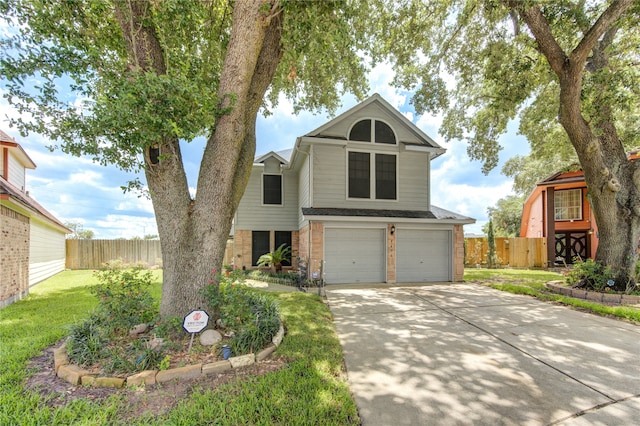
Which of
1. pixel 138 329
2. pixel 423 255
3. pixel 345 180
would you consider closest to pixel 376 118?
pixel 345 180

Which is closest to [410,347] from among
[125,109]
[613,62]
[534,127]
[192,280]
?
[192,280]

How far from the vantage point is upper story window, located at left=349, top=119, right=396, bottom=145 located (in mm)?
10867

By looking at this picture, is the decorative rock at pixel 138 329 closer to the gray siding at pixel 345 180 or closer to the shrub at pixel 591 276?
the gray siding at pixel 345 180

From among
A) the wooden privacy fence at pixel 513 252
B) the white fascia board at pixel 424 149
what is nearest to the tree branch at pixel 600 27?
the white fascia board at pixel 424 149

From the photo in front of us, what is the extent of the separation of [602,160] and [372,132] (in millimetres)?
6860

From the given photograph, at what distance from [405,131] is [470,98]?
13.9 feet

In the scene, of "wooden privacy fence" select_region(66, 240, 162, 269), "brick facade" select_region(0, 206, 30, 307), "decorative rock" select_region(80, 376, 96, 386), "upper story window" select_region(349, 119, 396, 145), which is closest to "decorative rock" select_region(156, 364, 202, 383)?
"decorative rock" select_region(80, 376, 96, 386)

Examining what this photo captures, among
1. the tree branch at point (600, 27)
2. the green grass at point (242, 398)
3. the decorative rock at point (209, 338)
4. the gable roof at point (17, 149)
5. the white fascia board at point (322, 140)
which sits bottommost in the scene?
the green grass at point (242, 398)

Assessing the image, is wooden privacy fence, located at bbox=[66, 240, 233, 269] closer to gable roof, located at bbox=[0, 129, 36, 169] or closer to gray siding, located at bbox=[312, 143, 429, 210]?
gable roof, located at bbox=[0, 129, 36, 169]

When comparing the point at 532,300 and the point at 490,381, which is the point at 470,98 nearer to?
the point at 532,300

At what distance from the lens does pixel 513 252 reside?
16.5 m

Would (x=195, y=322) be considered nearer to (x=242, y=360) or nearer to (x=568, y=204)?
(x=242, y=360)

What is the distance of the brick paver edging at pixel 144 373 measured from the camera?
306cm

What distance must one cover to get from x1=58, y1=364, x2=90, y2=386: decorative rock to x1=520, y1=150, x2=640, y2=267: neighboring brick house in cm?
1943
